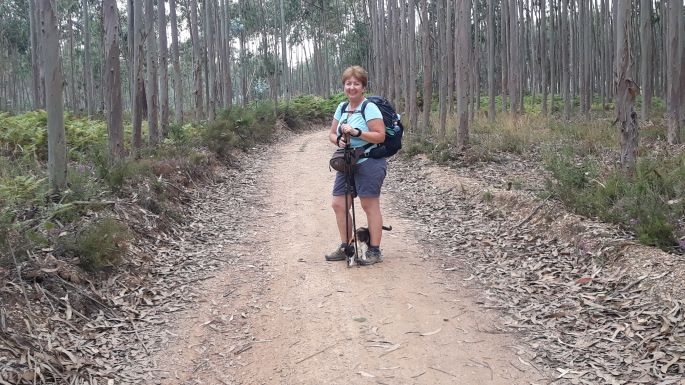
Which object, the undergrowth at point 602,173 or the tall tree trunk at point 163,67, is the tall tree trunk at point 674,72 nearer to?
the undergrowth at point 602,173

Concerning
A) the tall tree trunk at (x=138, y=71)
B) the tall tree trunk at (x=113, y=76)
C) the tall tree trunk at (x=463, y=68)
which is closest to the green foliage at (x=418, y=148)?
the tall tree trunk at (x=463, y=68)

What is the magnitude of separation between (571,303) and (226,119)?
40.9ft

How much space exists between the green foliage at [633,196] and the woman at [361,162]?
2341 mm

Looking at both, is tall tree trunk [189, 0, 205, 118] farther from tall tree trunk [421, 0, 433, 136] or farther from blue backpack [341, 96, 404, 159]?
blue backpack [341, 96, 404, 159]

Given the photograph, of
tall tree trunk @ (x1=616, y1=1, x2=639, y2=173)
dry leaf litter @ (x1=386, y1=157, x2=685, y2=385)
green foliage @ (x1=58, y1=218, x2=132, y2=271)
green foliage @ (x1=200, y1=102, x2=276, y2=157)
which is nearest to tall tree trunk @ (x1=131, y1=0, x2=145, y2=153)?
green foliage @ (x1=200, y1=102, x2=276, y2=157)

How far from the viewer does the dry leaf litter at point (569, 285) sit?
139 inches

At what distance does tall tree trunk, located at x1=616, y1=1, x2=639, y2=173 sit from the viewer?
673 cm

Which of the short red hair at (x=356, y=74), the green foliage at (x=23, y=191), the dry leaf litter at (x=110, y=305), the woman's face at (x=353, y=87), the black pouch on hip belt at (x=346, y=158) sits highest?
the short red hair at (x=356, y=74)

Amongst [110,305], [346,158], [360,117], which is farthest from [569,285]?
[110,305]

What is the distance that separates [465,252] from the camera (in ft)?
19.9

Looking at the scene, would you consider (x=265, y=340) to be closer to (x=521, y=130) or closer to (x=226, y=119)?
(x=521, y=130)

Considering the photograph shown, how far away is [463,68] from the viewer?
11633 mm

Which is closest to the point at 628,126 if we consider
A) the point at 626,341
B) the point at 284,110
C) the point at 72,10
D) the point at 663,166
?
the point at 663,166

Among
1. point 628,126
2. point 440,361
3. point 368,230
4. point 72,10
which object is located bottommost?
point 440,361
